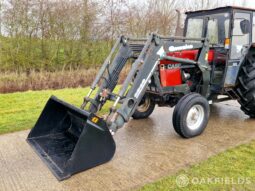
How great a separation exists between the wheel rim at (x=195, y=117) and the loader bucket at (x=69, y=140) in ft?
5.07

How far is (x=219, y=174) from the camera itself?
308 centimetres

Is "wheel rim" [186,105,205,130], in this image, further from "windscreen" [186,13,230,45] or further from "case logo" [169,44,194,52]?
"windscreen" [186,13,230,45]

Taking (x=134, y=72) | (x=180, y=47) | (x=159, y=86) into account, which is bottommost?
(x=159, y=86)

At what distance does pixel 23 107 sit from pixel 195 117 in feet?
12.6

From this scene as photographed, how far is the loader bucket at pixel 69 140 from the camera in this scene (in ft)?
10.0

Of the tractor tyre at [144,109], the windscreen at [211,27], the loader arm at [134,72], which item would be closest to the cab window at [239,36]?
the windscreen at [211,27]

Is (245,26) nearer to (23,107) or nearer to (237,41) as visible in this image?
(237,41)

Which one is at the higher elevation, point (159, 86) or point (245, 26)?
point (245, 26)

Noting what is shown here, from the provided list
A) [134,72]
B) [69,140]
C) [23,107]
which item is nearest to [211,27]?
[134,72]

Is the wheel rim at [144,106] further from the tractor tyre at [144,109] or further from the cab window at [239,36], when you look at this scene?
the cab window at [239,36]

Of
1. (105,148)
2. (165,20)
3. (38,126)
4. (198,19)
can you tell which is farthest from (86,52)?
(105,148)

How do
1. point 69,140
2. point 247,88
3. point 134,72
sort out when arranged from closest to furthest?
point 134,72, point 69,140, point 247,88

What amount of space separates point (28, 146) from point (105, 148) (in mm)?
1318

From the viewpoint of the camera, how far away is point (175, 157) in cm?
354
